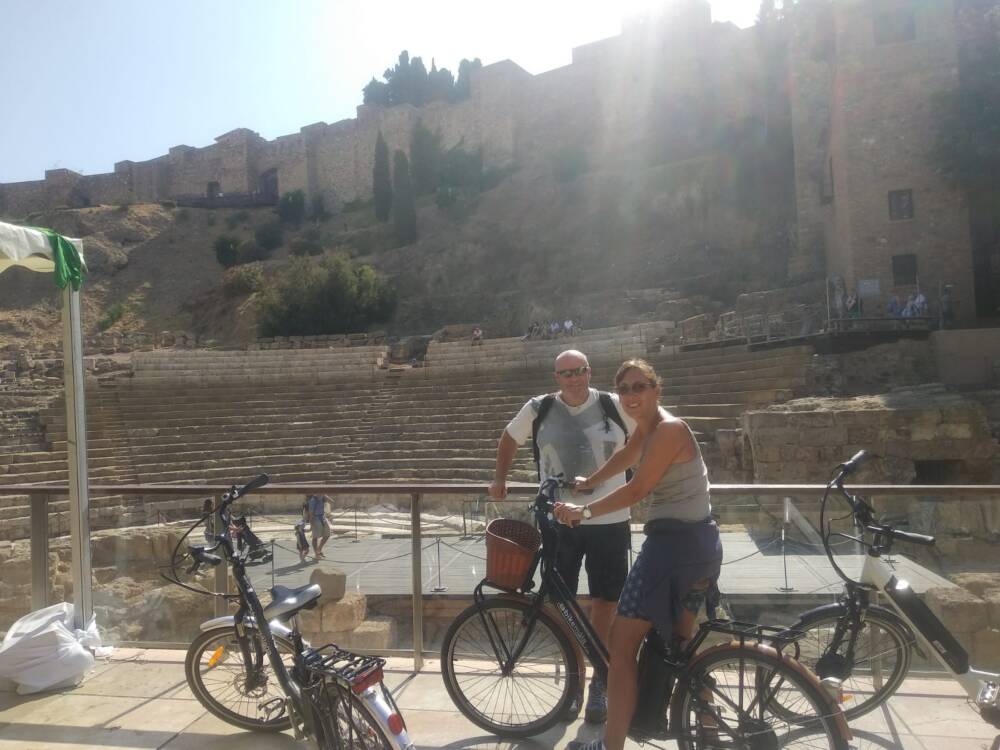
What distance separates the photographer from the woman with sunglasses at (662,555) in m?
→ 2.67

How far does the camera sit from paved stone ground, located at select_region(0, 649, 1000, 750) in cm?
310

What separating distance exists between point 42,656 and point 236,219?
55.7 meters

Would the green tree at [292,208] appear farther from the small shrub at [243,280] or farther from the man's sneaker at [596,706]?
the man's sneaker at [596,706]

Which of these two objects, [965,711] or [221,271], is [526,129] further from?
[965,711]

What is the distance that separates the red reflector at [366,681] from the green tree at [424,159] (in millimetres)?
51282

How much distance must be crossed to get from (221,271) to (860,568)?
51355 millimetres

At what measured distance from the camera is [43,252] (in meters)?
4.28

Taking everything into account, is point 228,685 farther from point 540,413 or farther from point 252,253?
point 252,253

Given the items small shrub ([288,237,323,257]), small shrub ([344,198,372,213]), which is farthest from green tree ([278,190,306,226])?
small shrub ([288,237,323,257])

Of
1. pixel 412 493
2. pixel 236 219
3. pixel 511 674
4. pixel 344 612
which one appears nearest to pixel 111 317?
pixel 236 219

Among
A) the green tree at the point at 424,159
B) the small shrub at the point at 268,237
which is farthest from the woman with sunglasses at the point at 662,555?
the small shrub at the point at 268,237

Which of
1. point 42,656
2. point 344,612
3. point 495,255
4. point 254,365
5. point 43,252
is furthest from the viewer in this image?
point 495,255

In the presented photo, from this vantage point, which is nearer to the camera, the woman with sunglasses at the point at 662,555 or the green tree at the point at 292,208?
the woman with sunglasses at the point at 662,555

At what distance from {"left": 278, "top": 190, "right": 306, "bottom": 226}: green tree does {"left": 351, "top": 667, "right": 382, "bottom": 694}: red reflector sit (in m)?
55.9
